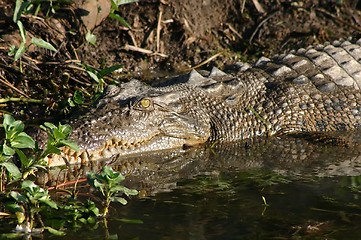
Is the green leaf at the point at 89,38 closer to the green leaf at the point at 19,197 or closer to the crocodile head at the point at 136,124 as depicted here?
the crocodile head at the point at 136,124

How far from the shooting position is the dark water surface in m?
4.57

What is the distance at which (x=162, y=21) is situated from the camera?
31.4 ft

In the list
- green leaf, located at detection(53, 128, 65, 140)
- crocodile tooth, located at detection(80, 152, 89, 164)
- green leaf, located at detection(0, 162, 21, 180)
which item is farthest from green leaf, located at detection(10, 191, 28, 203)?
crocodile tooth, located at detection(80, 152, 89, 164)

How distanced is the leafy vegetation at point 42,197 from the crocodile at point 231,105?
1480 mm

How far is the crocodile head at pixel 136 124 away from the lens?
256 inches

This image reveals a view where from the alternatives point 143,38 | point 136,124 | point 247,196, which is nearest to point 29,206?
point 247,196

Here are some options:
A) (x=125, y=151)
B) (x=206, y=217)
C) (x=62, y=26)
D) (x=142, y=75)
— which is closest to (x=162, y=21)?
(x=142, y=75)

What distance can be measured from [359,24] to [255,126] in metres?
3.20

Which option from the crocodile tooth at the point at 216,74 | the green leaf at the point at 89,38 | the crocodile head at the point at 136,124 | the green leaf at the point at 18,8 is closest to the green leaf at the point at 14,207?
the crocodile head at the point at 136,124

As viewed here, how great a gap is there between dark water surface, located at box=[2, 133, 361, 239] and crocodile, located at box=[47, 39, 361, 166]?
0.25 m

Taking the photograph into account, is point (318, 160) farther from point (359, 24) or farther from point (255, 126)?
point (359, 24)

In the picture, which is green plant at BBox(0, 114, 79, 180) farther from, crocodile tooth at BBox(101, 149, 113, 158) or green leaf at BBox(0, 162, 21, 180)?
crocodile tooth at BBox(101, 149, 113, 158)

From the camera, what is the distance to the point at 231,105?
25.0ft

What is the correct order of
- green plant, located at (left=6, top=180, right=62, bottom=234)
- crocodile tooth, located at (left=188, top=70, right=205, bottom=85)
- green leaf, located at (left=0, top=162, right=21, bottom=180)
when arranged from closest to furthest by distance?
green plant, located at (left=6, top=180, right=62, bottom=234) < green leaf, located at (left=0, top=162, right=21, bottom=180) < crocodile tooth, located at (left=188, top=70, right=205, bottom=85)
